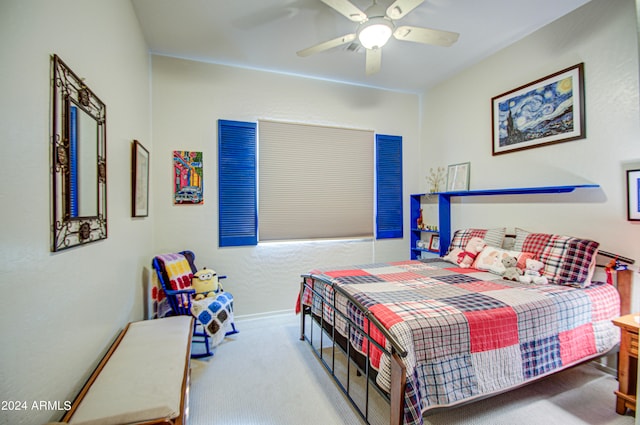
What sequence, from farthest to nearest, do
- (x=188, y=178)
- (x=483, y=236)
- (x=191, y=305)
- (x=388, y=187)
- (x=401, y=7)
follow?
(x=388, y=187)
(x=188, y=178)
(x=483, y=236)
(x=191, y=305)
(x=401, y=7)

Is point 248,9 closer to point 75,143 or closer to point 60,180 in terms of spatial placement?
point 75,143

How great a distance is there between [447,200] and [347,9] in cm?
270

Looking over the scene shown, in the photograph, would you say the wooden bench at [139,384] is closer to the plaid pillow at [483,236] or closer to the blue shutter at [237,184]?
the blue shutter at [237,184]

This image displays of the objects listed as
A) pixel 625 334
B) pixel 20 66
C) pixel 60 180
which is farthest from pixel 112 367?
pixel 625 334

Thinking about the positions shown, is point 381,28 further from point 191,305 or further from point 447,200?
point 191,305

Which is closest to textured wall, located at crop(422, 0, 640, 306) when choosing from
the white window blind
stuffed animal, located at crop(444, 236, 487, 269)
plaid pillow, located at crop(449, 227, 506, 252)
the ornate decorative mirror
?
plaid pillow, located at crop(449, 227, 506, 252)

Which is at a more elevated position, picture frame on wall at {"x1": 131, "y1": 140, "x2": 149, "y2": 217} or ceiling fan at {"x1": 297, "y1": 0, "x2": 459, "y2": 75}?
ceiling fan at {"x1": 297, "y1": 0, "x2": 459, "y2": 75}

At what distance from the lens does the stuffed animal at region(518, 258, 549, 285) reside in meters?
2.30

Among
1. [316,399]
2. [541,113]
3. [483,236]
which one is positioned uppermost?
[541,113]

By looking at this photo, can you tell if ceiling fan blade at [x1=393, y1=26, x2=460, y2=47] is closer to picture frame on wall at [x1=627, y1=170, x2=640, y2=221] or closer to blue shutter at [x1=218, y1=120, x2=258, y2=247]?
picture frame on wall at [x1=627, y1=170, x2=640, y2=221]

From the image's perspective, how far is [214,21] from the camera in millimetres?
2613

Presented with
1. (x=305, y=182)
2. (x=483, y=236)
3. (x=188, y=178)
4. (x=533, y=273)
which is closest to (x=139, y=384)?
(x=188, y=178)

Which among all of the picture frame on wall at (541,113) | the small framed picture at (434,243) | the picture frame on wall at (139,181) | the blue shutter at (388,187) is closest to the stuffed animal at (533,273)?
the picture frame on wall at (541,113)

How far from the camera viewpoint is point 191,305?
8.57 ft
